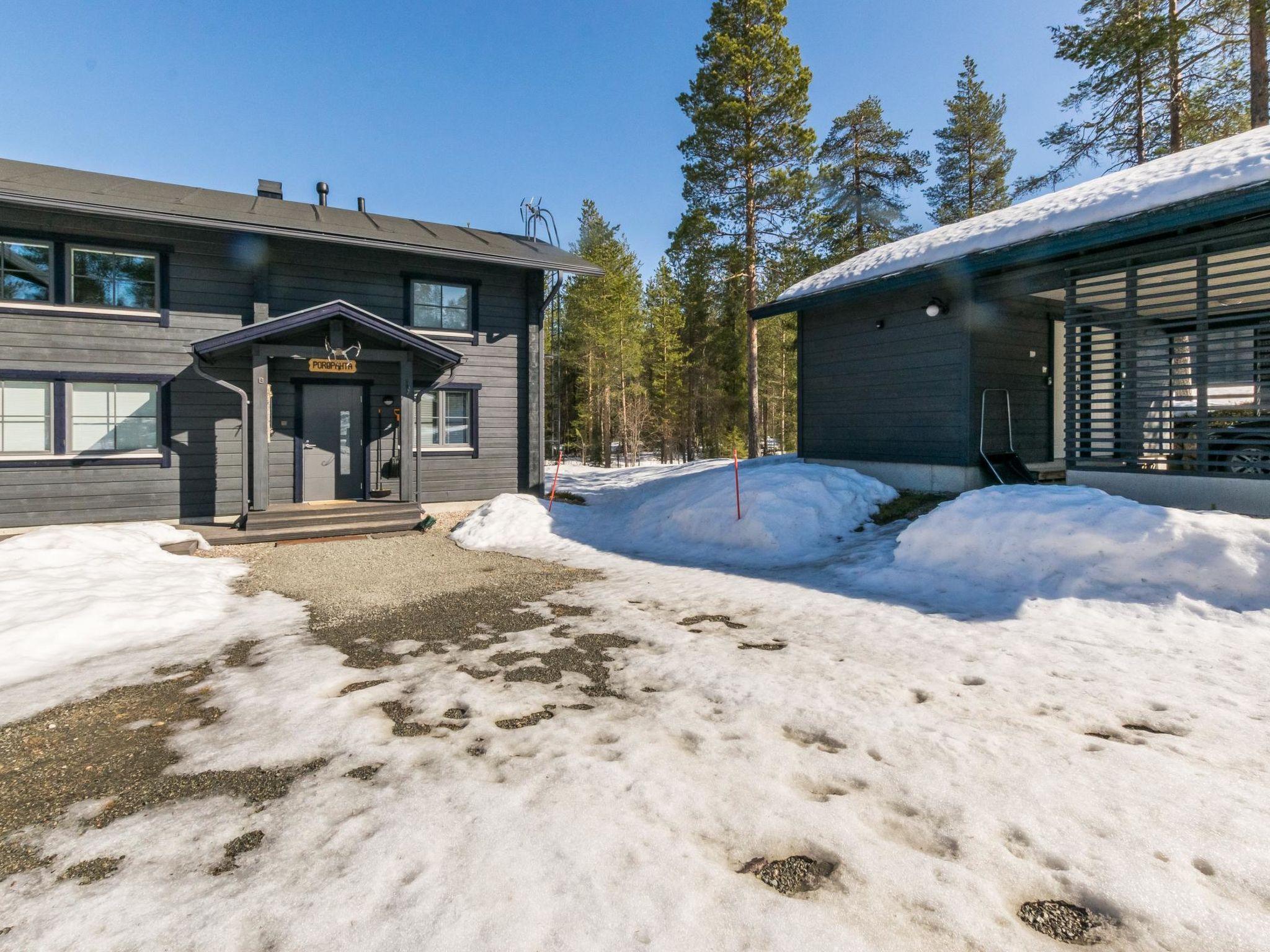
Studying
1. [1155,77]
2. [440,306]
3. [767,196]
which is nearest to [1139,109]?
[1155,77]

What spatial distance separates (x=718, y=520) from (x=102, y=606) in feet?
23.1

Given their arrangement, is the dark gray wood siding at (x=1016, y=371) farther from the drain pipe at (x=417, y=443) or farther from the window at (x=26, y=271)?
the window at (x=26, y=271)

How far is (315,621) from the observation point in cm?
529

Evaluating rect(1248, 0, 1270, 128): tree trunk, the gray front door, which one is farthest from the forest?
the gray front door

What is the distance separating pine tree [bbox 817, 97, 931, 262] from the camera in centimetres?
2269

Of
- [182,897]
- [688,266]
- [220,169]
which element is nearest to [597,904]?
[182,897]

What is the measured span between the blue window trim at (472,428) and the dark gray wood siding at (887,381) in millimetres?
6862

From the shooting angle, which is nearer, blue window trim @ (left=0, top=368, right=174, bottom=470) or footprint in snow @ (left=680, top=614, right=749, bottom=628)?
footprint in snow @ (left=680, top=614, right=749, bottom=628)

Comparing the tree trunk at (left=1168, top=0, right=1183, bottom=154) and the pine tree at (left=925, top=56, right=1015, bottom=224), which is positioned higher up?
the pine tree at (left=925, top=56, right=1015, bottom=224)

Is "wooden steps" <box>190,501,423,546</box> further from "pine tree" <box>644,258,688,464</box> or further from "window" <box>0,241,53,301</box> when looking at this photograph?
"pine tree" <box>644,258,688,464</box>

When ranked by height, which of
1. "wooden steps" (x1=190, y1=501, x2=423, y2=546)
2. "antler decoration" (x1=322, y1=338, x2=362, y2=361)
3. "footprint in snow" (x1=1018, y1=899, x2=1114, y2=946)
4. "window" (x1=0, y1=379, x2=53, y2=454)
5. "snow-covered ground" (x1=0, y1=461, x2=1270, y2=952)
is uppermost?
"antler decoration" (x1=322, y1=338, x2=362, y2=361)

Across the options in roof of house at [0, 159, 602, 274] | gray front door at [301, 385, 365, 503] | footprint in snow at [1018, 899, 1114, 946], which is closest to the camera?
footprint in snow at [1018, 899, 1114, 946]

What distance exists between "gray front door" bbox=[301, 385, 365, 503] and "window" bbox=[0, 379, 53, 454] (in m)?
3.59

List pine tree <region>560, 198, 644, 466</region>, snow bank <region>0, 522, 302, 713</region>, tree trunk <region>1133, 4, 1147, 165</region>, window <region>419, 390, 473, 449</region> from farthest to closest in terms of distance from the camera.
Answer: pine tree <region>560, 198, 644, 466</region> → tree trunk <region>1133, 4, 1147, 165</region> → window <region>419, 390, 473, 449</region> → snow bank <region>0, 522, 302, 713</region>
